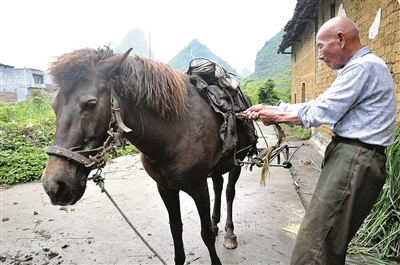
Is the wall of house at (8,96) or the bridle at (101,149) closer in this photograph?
the bridle at (101,149)

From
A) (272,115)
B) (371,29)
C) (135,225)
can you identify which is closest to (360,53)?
(272,115)

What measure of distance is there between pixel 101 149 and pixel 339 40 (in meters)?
1.49

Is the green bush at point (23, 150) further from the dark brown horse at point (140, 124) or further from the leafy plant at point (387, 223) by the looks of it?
the leafy plant at point (387, 223)

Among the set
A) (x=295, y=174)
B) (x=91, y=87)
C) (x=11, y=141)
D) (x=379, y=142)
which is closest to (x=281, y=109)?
(x=379, y=142)

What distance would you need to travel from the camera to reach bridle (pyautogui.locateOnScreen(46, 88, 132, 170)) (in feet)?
4.88

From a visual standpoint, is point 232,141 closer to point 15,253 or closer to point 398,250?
point 398,250

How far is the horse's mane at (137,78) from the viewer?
159cm

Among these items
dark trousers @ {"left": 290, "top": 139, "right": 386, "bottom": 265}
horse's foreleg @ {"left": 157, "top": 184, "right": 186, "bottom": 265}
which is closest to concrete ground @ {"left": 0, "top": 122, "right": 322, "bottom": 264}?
horse's foreleg @ {"left": 157, "top": 184, "right": 186, "bottom": 265}

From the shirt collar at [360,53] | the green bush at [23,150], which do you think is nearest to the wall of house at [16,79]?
the green bush at [23,150]

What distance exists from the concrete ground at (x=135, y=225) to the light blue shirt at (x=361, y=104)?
74.3 inches

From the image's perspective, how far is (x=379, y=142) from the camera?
146 centimetres

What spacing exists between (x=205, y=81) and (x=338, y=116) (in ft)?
4.76

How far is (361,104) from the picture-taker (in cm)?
144

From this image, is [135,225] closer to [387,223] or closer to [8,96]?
[387,223]
